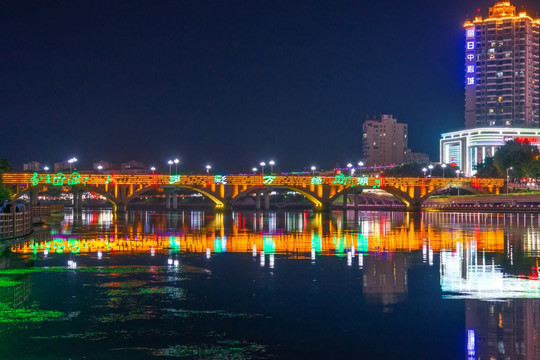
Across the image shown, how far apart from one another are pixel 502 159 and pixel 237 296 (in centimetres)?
17491

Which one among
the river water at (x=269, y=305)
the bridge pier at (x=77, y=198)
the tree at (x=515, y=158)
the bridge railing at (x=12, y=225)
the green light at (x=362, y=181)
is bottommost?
the river water at (x=269, y=305)

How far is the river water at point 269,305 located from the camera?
13.7 metres

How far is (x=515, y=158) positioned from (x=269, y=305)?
17267 cm

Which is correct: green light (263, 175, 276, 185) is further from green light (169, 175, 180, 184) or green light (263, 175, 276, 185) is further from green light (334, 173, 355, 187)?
green light (169, 175, 180, 184)

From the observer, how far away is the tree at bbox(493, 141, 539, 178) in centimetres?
17638

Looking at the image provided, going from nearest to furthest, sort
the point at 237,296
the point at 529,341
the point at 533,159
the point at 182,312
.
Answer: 1. the point at 529,341
2. the point at 182,312
3. the point at 237,296
4. the point at 533,159

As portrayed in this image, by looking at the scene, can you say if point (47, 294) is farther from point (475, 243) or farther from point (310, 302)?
point (475, 243)

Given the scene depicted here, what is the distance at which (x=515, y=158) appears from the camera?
589ft

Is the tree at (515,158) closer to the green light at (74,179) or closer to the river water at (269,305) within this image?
the green light at (74,179)

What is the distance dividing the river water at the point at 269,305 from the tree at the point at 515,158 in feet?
501

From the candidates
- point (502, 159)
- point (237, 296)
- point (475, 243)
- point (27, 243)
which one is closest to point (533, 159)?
point (502, 159)

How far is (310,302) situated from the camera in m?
19.0

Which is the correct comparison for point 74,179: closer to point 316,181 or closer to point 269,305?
point 316,181

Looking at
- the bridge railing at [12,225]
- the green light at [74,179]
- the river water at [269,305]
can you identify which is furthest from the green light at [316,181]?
the river water at [269,305]
